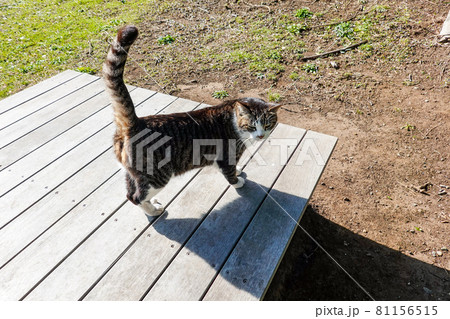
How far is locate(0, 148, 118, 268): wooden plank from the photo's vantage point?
237 cm

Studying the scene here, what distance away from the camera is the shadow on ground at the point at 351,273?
283 centimetres

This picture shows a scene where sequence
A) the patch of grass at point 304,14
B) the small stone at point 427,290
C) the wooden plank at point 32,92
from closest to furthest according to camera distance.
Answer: the small stone at point 427,290 < the wooden plank at point 32,92 < the patch of grass at point 304,14

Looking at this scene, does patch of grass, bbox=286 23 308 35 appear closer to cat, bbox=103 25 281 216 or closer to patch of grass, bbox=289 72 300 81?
patch of grass, bbox=289 72 300 81

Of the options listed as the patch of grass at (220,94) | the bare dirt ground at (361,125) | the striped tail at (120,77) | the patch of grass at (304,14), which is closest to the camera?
the striped tail at (120,77)

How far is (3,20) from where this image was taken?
7.76 m

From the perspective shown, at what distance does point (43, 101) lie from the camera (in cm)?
389

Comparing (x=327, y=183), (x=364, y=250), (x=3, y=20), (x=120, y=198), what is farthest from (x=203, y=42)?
(x=3, y=20)

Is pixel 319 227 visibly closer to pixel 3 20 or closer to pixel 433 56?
pixel 433 56

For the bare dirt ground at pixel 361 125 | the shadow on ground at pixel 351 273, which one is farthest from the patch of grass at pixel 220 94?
the shadow on ground at pixel 351 273

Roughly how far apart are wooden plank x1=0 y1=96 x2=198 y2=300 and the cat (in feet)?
1.02

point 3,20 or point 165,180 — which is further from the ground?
point 3,20

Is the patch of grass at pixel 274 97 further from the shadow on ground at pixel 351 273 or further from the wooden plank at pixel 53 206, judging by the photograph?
the wooden plank at pixel 53 206

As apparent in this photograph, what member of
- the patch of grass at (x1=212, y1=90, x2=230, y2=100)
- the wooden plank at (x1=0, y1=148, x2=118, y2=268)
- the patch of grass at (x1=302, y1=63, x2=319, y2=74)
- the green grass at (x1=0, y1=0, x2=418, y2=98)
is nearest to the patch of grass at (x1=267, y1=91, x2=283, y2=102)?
the green grass at (x1=0, y1=0, x2=418, y2=98)

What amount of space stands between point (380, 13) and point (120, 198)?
21.3 feet
